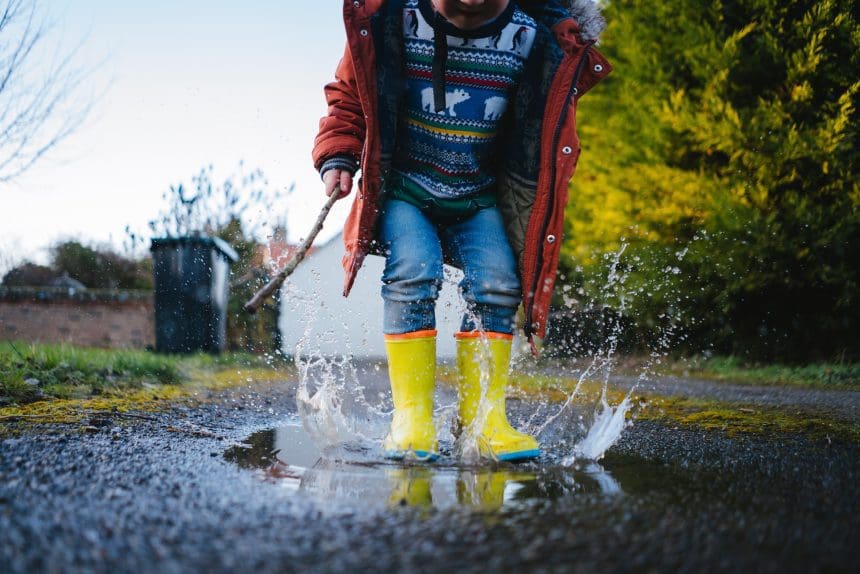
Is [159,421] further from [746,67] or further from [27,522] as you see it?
[746,67]

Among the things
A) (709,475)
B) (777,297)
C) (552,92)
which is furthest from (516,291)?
(777,297)

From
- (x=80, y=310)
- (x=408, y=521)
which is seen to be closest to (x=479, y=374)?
(x=408, y=521)

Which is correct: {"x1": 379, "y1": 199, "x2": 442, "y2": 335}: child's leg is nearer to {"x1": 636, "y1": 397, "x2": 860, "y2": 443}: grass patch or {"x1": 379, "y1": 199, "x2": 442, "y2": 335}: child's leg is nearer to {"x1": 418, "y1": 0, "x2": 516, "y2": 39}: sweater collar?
{"x1": 418, "y1": 0, "x2": 516, "y2": 39}: sweater collar

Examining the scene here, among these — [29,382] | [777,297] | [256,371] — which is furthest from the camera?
[256,371]

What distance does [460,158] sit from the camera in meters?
2.54

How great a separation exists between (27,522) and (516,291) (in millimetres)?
1581

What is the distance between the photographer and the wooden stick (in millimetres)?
2051

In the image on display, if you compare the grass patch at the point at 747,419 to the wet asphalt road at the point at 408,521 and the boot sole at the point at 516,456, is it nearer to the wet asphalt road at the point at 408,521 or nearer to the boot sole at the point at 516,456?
the wet asphalt road at the point at 408,521

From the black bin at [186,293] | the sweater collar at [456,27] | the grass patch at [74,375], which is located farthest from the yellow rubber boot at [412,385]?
the black bin at [186,293]

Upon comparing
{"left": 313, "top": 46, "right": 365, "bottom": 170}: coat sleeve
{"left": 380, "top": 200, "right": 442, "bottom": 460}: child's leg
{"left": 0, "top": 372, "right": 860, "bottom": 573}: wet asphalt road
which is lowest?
{"left": 0, "top": 372, "right": 860, "bottom": 573}: wet asphalt road

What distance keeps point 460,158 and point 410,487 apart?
1.18m

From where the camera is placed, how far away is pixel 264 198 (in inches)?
352

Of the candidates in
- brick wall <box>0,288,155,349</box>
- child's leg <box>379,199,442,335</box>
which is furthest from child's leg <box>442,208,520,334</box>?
brick wall <box>0,288,155,349</box>

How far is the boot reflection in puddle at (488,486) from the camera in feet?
5.31
